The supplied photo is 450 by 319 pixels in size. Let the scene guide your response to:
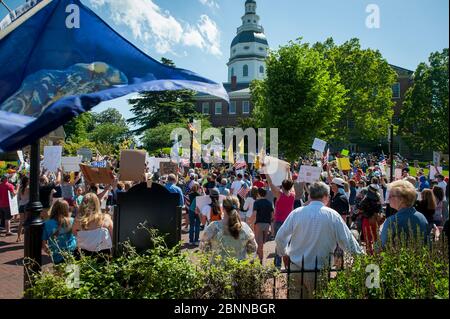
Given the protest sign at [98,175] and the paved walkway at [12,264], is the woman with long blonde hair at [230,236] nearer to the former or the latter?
the paved walkway at [12,264]

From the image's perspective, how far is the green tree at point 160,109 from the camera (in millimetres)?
59156

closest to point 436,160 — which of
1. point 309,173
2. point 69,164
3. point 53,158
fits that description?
point 309,173

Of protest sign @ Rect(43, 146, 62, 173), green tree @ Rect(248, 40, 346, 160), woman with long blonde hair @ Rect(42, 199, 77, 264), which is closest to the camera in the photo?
woman with long blonde hair @ Rect(42, 199, 77, 264)

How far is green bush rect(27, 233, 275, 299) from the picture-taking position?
3.76 m

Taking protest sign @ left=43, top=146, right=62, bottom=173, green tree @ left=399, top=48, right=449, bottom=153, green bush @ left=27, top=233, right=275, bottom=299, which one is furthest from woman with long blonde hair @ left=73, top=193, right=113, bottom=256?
green tree @ left=399, top=48, right=449, bottom=153

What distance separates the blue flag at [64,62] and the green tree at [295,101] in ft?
103

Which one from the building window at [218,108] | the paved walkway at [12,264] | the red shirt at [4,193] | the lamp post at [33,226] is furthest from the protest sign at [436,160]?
the building window at [218,108]

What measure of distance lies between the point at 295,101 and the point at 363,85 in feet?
64.6

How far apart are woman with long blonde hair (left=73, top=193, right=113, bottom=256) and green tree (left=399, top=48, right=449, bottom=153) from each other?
52572 mm

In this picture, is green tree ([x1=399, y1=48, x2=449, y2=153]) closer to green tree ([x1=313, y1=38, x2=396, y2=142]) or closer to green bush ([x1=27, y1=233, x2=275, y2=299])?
green tree ([x1=313, y1=38, x2=396, y2=142])
